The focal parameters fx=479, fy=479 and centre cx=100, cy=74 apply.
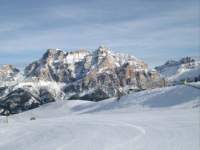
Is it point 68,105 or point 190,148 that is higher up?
point 190,148

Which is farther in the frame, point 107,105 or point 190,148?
point 107,105

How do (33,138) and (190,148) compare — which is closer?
(190,148)

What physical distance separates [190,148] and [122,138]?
7921mm

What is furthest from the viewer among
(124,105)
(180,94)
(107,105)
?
(107,105)

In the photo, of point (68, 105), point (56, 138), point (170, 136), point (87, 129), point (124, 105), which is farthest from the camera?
point (68, 105)

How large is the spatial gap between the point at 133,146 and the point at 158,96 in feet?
232

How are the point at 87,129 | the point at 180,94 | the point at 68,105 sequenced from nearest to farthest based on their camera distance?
the point at 87,129, the point at 180,94, the point at 68,105

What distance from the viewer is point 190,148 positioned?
2814 cm

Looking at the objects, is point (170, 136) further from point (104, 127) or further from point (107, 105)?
point (107, 105)

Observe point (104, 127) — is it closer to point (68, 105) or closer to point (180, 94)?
point (180, 94)

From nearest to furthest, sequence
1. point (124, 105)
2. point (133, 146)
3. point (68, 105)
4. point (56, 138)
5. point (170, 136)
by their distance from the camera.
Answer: point (133, 146), point (170, 136), point (56, 138), point (124, 105), point (68, 105)

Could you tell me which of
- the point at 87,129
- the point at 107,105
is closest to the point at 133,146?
the point at 87,129

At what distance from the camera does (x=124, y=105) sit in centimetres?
10181

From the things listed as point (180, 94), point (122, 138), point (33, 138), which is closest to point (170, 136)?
point (122, 138)
